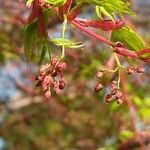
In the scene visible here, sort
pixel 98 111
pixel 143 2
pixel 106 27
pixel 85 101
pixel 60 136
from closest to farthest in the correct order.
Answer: pixel 106 27
pixel 98 111
pixel 85 101
pixel 60 136
pixel 143 2

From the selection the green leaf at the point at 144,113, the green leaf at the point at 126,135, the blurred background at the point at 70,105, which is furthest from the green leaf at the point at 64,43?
the green leaf at the point at 144,113

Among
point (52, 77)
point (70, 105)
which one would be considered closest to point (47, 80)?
point (52, 77)

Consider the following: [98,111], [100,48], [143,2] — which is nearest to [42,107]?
[100,48]

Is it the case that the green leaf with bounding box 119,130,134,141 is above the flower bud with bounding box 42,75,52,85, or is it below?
below

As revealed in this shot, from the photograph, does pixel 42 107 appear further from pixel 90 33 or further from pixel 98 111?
pixel 90 33

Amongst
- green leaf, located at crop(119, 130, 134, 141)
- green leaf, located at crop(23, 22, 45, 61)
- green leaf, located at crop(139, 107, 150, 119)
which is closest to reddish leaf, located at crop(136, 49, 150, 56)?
green leaf, located at crop(23, 22, 45, 61)

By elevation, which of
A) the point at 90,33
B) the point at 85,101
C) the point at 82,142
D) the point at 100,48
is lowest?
the point at 82,142

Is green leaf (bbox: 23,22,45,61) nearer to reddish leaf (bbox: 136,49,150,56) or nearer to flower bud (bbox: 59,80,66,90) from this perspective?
flower bud (bbox: 59,80,66,90)
